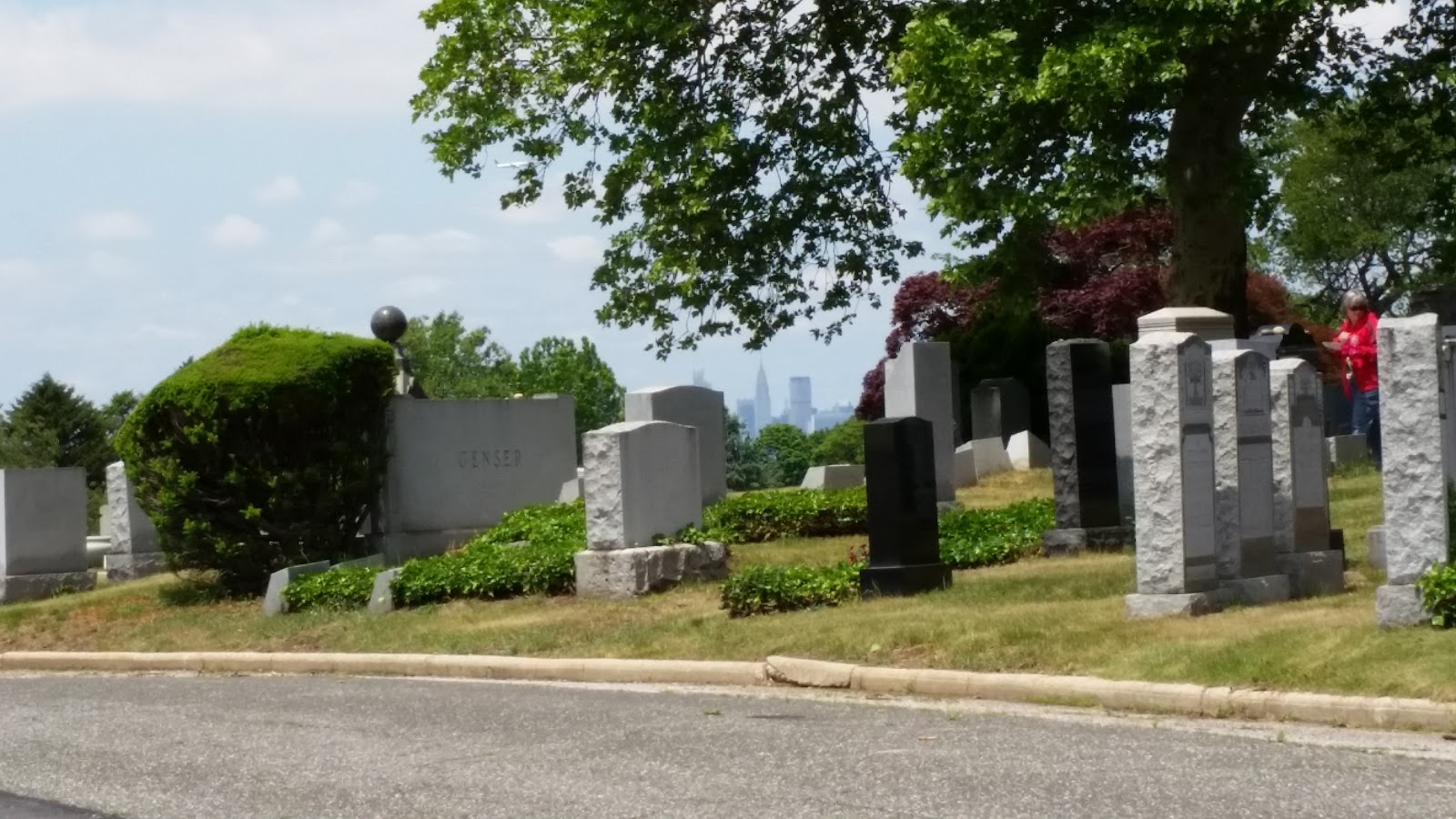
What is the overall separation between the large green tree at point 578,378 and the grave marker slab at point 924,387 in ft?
143

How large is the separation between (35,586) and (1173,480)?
595 inches

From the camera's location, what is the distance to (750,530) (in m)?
20.1

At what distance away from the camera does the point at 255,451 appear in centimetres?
1892

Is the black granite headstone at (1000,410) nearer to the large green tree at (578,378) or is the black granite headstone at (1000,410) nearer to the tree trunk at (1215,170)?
the tree trunk at (1215,170)

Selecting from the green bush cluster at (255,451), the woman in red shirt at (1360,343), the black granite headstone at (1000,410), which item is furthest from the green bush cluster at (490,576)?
the black granite headstone at (1000,410)

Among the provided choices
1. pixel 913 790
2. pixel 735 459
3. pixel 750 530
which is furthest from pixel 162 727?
pixel 735 459

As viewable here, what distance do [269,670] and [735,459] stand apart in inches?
1663

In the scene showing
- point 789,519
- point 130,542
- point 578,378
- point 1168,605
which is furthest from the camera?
point 578,378

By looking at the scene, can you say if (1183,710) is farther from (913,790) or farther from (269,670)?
(269,670)

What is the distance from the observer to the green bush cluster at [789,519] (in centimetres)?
2008

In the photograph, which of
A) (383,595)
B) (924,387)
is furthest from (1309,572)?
(924,387)

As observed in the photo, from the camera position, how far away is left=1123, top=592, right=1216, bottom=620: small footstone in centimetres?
1211

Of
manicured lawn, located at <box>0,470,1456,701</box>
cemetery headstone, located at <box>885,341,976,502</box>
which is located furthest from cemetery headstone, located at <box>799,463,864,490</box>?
manicured lawn, located at <box>0,470,1456,701</box>

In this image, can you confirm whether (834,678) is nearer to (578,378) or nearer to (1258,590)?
(1258,590)
